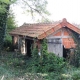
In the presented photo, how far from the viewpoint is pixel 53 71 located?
43.7ft

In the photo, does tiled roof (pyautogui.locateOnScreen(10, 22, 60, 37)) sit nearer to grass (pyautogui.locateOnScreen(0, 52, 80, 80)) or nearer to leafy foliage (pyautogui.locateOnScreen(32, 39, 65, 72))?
leafy foliage (pyautogui.locateOnScreen(32, 39, 65, 72))

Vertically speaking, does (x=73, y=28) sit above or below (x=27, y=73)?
above

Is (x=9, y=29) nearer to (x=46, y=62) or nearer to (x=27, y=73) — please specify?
(x=46, y=62)

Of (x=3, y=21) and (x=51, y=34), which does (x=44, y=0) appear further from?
(x=51, y=34)

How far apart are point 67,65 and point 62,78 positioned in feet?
8.99

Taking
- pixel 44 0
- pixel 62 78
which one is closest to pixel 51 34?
pixel 62 78

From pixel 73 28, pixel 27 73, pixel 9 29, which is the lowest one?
pixel 27 73

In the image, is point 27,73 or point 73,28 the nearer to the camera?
point 27,73

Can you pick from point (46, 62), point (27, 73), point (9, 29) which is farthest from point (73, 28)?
point (9, 29)

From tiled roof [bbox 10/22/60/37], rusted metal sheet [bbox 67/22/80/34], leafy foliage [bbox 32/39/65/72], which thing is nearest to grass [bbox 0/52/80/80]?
leafy foliage [bbox 32/39/65/72]

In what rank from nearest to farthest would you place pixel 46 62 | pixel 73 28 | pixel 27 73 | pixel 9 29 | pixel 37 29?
pixel 27 73 < pixel 46 62 < pixel 73 28 < pixel 37 29 < pixel 9 29

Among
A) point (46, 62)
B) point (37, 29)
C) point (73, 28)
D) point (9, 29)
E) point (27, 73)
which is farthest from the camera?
point (9, 29)

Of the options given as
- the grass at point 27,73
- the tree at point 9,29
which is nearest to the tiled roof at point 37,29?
the grass at point 27,73

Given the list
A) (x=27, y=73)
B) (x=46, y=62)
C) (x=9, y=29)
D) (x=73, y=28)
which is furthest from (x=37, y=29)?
(x=9, y=29)
